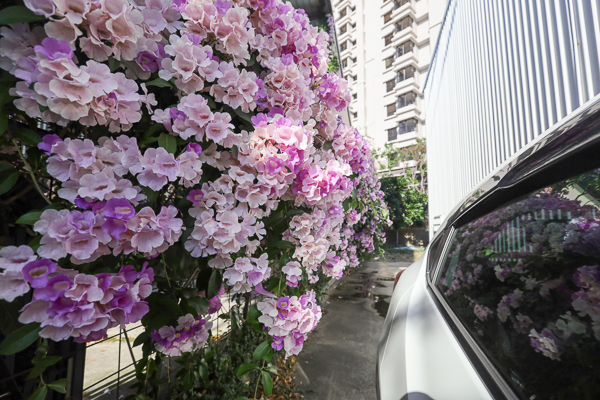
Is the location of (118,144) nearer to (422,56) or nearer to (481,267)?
(481,267)

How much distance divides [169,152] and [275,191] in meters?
0.38

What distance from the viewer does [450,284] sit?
1.04 metres

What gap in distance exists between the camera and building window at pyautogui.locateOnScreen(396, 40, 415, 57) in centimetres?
2153

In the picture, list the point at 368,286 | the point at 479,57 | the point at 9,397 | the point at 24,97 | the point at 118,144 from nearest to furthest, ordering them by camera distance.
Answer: the point at 24,97, the point at 118,144, the point at 9,397, the point at 479,57, the point at 368,286

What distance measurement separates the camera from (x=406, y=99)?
21375 millimetres

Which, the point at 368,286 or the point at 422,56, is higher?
the point at 422,56

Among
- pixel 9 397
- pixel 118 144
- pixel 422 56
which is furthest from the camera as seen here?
pixel 422 56

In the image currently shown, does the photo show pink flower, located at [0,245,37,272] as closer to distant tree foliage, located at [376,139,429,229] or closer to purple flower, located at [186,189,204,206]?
purple flower, located at [186,189,204,206]

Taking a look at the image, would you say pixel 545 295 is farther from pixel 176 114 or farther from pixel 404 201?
pixel 404 201

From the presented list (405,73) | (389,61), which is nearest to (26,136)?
(405,73)

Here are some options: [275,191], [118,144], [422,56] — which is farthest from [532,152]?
[422,56]

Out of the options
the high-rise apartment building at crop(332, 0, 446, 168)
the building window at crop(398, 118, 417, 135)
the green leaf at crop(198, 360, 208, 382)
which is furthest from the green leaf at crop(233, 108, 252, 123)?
the building window at crop(398, 118, 417, 135)

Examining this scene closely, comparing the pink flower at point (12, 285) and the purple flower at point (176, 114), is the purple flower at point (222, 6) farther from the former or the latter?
the pink flower at point (12, 285)

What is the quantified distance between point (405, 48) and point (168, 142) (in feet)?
87.0
